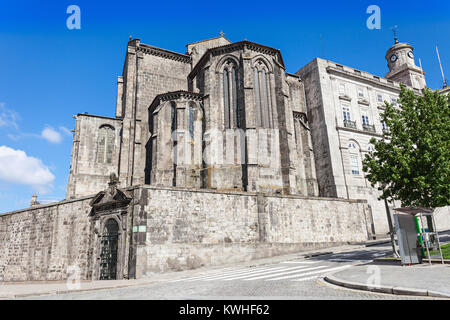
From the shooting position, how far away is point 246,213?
783 inches

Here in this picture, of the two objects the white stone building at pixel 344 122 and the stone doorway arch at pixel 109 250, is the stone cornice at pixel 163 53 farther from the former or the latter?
the stone doorway arch at pixel 109 250

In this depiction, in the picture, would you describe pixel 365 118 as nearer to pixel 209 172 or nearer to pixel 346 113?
pixel 346 113

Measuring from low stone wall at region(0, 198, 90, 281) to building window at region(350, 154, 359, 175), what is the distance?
26.4 m

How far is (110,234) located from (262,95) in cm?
1956

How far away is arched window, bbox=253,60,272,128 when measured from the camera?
29.3m

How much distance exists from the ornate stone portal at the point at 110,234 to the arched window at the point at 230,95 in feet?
46.7

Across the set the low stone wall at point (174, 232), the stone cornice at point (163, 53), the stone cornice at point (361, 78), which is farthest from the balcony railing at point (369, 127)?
the stone cornice at point (163, 53)

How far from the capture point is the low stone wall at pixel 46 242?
61.4 feet

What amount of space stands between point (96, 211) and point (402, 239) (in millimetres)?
16355

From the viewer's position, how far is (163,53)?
3722 centimetres

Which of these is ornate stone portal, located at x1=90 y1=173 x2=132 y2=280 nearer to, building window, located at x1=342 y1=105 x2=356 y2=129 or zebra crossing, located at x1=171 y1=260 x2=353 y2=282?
zebra crossing, located at x1=171 y1=260 x2=353 y2=282

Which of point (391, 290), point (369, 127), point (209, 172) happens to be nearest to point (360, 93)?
point (369, 127)

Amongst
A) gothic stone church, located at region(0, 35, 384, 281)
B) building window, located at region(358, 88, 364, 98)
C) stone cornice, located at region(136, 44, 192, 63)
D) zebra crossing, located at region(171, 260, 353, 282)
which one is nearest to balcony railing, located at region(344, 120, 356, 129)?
gothic stone church, located at region(0, 35, 384, 281)

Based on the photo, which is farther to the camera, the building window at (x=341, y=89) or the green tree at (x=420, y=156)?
the building window at (x=341, y=89)
